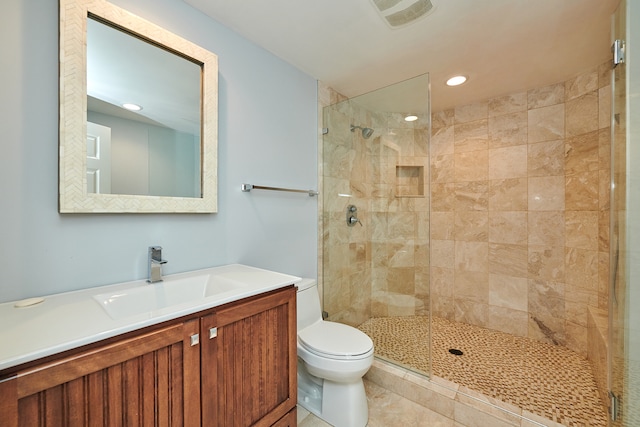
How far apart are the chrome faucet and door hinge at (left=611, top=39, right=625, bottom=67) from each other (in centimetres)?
210

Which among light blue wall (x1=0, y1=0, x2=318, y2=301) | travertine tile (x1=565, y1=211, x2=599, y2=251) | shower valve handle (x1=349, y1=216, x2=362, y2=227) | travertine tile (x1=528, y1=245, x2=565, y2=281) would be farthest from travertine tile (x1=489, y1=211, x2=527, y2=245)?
light blue wall (x1=0, y1=0, x2=318, y2=301)

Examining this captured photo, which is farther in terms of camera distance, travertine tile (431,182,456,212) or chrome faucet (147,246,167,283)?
travertine tile (431,182,456,212)

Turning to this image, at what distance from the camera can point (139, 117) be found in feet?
4.20

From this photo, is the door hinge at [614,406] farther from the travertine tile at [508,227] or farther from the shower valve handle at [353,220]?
the shower valve handle at [353,220]

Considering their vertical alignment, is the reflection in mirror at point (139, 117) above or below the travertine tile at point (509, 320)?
above

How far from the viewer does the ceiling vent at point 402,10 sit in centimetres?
138

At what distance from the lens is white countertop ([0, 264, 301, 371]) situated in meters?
0.64

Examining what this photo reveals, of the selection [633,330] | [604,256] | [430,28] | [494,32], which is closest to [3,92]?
[430,28]

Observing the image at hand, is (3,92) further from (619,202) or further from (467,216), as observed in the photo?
(467,216)

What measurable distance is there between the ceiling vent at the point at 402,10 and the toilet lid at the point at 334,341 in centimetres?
184

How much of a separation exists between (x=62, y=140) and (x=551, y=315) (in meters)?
3.44

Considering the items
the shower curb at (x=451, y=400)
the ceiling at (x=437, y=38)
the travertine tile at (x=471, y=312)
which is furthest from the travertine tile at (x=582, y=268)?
the ceiling at (x=437, y=38)

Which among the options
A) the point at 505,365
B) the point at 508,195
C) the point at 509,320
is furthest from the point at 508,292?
the point at 508,195

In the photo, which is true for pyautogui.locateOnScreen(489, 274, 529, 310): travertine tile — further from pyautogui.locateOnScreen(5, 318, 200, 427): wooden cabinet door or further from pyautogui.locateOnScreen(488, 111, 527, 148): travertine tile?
pyautogui.locateOnScreen(5, 318, 200, 427): wooden cabinet door
